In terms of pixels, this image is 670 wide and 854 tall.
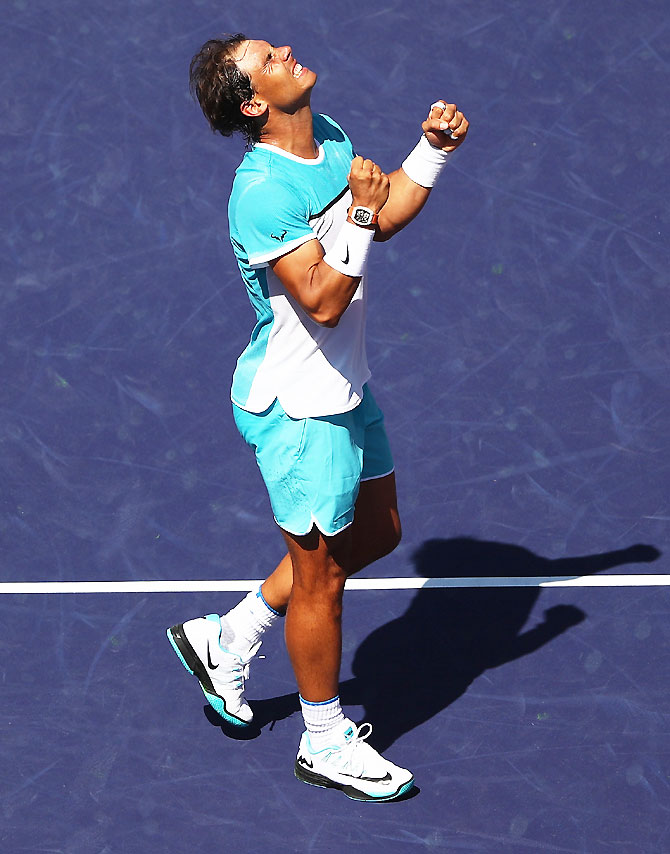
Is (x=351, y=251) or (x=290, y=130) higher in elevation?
(x=290, y=130)

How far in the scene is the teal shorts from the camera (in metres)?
4.70

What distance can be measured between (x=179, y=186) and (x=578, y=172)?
1.89 metres

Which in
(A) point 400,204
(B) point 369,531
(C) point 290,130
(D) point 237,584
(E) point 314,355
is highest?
(C) point 290,130

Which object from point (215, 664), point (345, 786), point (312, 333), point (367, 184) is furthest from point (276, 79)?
point (345, 786)

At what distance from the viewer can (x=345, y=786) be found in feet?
16.3

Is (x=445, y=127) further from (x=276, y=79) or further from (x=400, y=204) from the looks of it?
(x=276, y=79)

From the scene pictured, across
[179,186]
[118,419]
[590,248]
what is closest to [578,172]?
[590,248]

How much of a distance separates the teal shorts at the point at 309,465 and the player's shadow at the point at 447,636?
0.87m

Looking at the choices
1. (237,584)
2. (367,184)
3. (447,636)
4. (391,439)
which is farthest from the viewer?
(391,439)

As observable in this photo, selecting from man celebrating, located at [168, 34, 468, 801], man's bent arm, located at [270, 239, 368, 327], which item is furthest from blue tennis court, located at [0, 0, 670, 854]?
man's bent arm, located at [270, 239, 368, 327]

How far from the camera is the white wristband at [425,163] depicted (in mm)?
4750

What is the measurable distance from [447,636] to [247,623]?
771 mm

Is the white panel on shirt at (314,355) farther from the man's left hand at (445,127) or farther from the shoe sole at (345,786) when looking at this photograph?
the shoe sole at (345,786)

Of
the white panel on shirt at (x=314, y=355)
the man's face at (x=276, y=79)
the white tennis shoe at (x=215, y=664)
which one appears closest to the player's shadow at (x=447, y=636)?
the white tennis shoe at (x=215, y=664)
